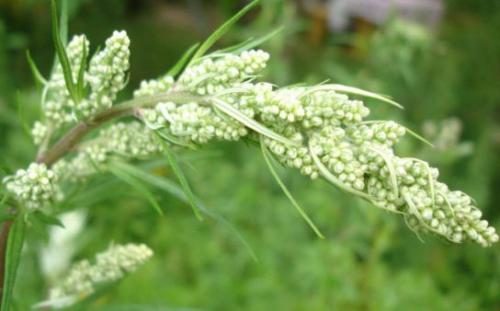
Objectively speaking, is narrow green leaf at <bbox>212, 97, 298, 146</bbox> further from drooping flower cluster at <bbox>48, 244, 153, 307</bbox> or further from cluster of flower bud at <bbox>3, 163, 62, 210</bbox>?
drooping flower cluster at <bbox>48, 244, 153, 307</bbox>

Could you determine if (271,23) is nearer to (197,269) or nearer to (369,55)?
(369,55)

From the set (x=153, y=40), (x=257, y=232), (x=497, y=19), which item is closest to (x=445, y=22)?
(x=497, y=19)

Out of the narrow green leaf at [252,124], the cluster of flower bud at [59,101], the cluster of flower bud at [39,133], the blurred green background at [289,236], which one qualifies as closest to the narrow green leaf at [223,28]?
the narrow green leaf at [252,124]

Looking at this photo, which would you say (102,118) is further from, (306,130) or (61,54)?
(306,130)

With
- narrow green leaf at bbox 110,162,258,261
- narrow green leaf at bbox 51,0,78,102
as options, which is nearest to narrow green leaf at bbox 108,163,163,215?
narrow green leaf at bbox 110,162,258,261

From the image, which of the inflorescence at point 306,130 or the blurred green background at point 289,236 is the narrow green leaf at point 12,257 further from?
the blurred green background at point 289,236

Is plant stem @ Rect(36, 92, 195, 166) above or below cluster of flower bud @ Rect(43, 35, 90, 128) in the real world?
below
